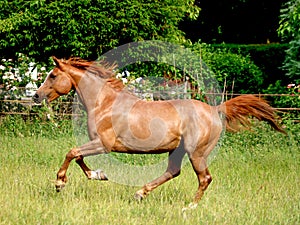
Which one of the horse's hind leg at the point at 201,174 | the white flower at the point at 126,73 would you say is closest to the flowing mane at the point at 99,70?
the horse's hind leg at the point at 201,174

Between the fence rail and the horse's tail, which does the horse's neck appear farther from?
the fence rail

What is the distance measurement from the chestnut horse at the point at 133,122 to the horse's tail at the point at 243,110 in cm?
18

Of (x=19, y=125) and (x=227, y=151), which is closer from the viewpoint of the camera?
(x=227, y=151)

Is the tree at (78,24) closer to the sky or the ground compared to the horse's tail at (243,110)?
A: closer to the sky

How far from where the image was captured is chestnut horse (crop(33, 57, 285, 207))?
7.02 meters

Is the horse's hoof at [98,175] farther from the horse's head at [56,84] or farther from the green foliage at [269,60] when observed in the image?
the green foliage at [269,60]

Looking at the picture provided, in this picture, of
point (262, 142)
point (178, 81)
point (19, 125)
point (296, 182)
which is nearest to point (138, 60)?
point (178, 81)

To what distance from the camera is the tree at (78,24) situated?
13898 mm

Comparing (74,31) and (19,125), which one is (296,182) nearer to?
(19,125)

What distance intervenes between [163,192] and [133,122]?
1071 millimetres

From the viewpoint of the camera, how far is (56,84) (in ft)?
23.7

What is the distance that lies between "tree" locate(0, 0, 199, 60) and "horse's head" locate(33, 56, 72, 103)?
6.68 metres

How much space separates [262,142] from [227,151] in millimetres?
824

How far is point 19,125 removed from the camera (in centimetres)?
1236
